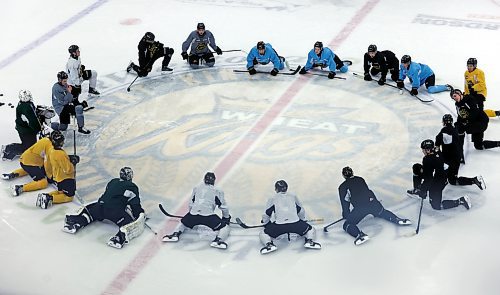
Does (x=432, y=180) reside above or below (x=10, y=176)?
above

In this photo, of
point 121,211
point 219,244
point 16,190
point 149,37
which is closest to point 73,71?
point 149,37

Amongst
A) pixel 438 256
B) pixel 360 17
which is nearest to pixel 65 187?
pixel 438 256

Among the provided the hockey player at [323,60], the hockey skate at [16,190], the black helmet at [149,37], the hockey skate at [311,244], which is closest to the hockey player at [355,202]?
the hockey skate at [311,244]

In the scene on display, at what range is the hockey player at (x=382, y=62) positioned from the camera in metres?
11.6

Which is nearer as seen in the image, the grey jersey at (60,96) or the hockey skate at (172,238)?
the hockey skate at (172,238)

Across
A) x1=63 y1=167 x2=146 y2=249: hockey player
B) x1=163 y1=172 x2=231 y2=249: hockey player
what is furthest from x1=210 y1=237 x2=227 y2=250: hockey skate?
x1=63 y1=167 x2=146 y2=249: hockey player

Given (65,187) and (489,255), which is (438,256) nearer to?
(489,255)

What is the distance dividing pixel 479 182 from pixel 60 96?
5160mm

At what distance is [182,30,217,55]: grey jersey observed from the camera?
12.4 m

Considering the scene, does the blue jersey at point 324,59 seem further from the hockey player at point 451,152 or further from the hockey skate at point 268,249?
the hockey skate at point 268,249

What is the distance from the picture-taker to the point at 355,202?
8.16 meters

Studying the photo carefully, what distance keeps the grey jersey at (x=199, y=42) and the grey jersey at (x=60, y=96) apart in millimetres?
2535

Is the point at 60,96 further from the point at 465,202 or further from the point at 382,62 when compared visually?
the point at 465,202

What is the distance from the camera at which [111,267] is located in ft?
25.7
